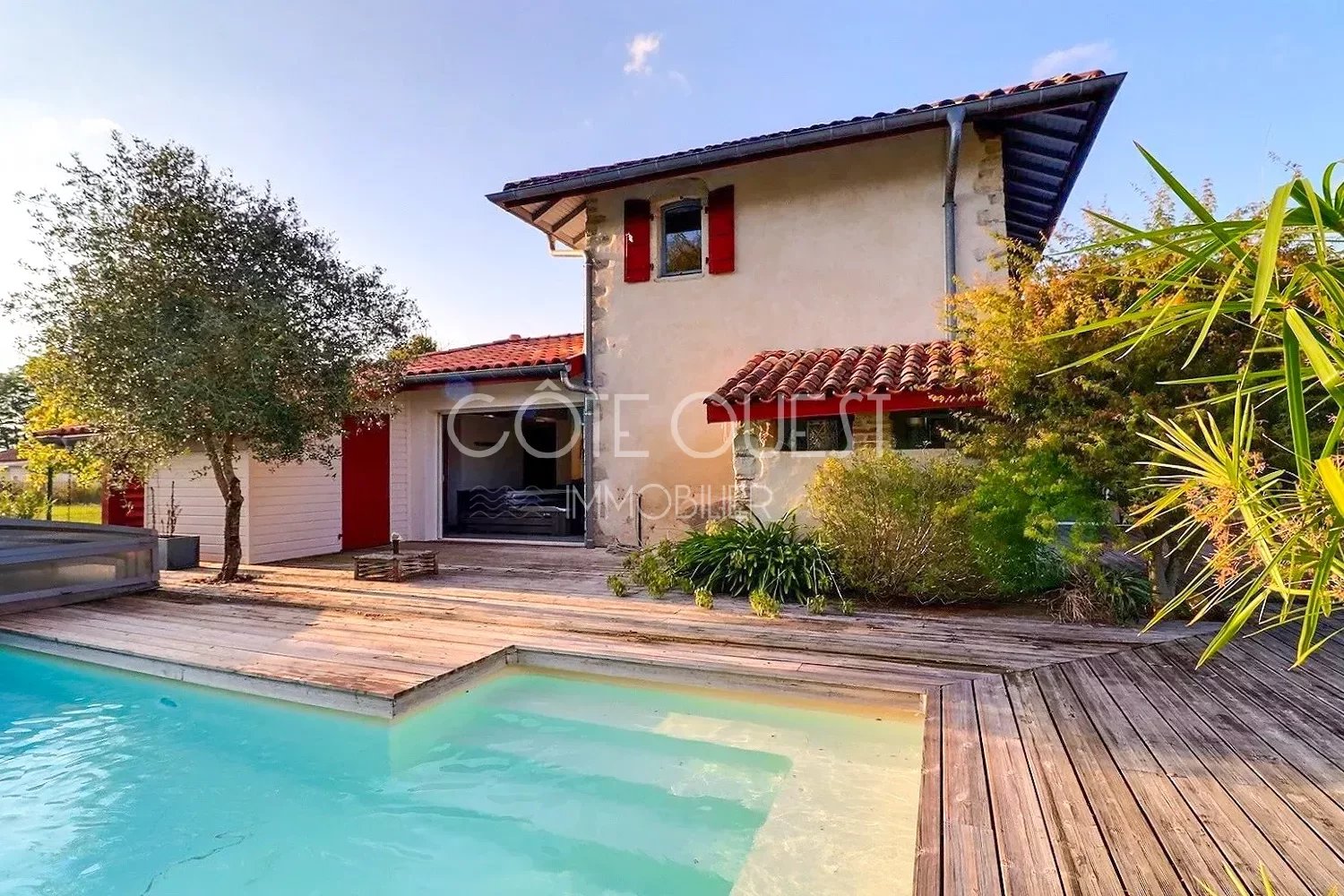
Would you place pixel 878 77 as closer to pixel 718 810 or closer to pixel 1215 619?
pixel 1215 619

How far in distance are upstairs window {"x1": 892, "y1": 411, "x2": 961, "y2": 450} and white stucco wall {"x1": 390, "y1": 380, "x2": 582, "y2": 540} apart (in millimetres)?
6328

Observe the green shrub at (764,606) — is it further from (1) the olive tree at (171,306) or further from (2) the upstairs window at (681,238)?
(1) the olive tree at (171,306)

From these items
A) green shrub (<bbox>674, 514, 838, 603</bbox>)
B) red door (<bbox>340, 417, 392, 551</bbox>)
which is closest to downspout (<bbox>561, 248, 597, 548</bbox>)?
green shrub (<bbox>674, 514, 838, 603</bbox>)

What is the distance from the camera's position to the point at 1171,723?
11.9ft

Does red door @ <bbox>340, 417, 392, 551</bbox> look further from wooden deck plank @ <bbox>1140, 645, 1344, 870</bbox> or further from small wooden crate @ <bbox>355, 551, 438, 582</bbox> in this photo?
wooden deck plank @ <bbox>1140, 645, 1344, 870</bbox>

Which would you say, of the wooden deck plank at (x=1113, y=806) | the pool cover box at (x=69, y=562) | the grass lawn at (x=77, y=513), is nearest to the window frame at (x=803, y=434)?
the wooden deck plank at (x=1113, y=806)

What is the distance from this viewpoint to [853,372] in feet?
25.5

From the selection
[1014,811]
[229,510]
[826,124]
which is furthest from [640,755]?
[826,124]

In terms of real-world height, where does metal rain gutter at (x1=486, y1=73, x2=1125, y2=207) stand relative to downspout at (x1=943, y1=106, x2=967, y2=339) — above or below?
above

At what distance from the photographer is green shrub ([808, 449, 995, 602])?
646 centimetres

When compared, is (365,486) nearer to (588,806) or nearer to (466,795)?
(466,795)

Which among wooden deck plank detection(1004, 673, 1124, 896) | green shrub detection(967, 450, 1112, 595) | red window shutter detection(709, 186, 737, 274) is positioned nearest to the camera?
wooden deck plank detection(1004, 673, 1124, 896)

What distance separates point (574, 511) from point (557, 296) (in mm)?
5075

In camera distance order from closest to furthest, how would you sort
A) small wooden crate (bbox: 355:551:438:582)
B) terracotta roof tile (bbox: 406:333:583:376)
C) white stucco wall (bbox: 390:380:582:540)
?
small wooden crate (bbox: 355:551:438:582)
terracotta roof tile (bbox: 406:333:583:376)
white stucco wall (bbox: 390:380:582:540)
